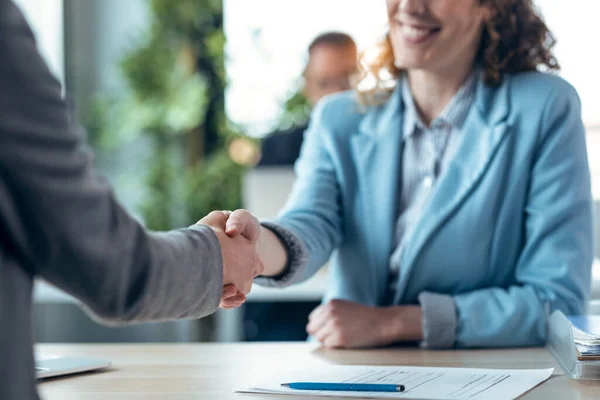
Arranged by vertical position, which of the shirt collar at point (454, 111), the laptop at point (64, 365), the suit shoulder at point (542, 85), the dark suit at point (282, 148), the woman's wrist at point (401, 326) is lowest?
the dark suit at point (282, 148)

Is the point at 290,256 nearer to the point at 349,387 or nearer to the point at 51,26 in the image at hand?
the point at 349,387

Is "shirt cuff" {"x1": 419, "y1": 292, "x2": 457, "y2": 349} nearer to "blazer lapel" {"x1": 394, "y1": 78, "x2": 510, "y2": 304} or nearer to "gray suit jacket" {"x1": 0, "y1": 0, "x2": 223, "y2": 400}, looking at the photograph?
"blazer lapel" {"x1": 394, "y1": 78, "x2": 510, "y2": 304}

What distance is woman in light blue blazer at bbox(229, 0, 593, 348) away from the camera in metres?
1.42

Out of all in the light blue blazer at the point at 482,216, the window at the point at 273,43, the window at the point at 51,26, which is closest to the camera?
the light blue blazer at the point at 482,216

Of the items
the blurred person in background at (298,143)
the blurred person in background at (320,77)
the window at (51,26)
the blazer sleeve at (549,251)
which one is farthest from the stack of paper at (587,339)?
the window at (51,26)

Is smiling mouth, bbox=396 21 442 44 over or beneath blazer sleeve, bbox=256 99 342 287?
over

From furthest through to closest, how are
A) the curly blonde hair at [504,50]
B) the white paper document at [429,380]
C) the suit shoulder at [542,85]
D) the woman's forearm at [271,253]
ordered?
the curly blonde hair at [504,50] → the suit shoulder at [542,85] → the woman's forearm at [271,253] → the white paper document at [429,380]

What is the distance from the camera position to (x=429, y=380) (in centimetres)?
104

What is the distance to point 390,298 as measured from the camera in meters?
1.62

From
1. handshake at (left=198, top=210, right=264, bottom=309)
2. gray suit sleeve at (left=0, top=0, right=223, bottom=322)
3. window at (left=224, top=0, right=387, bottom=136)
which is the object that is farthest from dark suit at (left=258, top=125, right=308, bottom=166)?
gray suit sleeve at (left=0, top=0, right=223, bottom=322)

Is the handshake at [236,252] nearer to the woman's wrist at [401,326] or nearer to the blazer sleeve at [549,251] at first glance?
the woman's wrist at [401,326]

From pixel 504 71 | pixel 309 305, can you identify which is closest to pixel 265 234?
pixel 504 71

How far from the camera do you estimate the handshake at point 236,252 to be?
994 millimetres

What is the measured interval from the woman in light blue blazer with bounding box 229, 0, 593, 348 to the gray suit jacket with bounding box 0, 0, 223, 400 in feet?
2.24
